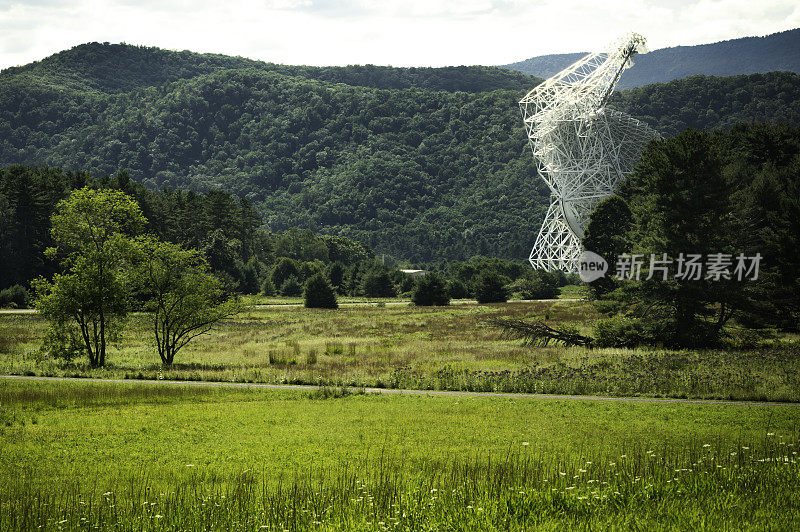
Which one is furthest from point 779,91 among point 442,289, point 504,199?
point 442,289

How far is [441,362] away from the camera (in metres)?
35.7

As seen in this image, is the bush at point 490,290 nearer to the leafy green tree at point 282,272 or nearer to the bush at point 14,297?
the leafy green tree at point 282,272

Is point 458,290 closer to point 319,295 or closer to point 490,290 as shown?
point 490,290

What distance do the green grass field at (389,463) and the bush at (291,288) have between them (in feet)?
282

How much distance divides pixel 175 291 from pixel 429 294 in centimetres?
5445

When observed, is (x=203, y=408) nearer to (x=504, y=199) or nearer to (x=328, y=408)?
(x=328, y=408)

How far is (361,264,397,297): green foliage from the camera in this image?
366 ft

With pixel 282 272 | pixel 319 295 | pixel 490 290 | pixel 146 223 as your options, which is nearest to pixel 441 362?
pixel 319 295

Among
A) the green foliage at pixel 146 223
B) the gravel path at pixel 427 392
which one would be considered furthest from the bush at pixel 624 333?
the green foliage at pixel 146 223

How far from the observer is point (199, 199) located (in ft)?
379

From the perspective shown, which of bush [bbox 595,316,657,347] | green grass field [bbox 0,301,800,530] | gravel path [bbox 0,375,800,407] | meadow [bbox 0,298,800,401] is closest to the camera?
green grass field [bbox 0,301,800,530]

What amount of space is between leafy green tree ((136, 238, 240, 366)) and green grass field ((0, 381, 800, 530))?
12.6 m

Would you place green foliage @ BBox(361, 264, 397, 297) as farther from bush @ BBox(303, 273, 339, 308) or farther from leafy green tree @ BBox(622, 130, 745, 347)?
leafy green tree @ BBox(622, 130, 745, 347)

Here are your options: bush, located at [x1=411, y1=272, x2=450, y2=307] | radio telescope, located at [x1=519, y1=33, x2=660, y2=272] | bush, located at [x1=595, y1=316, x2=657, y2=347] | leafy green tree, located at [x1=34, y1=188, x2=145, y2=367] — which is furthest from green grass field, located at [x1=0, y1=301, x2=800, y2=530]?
radio telescope, located at [x1=519, y1=33, x2=660, y2=272]
